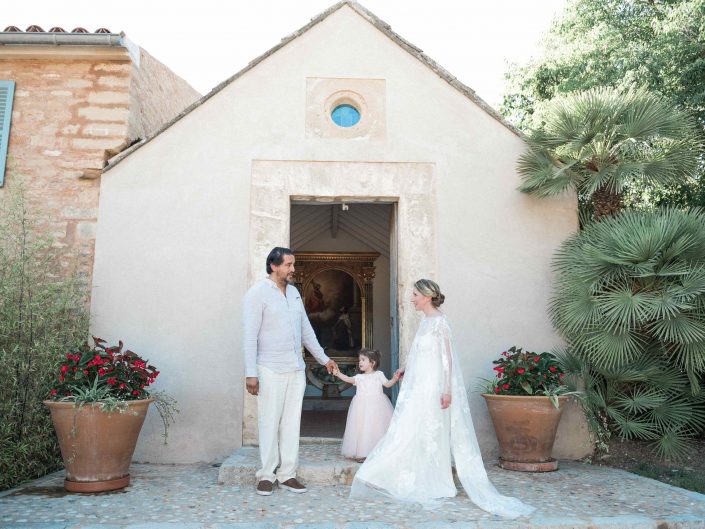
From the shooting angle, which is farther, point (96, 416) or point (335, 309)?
point (335, 309)

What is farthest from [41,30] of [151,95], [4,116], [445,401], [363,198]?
[445,401]

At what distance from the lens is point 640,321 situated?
5.56m

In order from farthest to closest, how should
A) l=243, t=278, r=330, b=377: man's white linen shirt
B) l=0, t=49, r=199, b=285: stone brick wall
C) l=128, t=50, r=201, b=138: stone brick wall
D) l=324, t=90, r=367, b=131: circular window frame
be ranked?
l=128, t=50, r=201, b=138: stone brick wall < l=324, t=90, r=367, b=131: circular window frame < l=0, t=49, r=199, b=285: stone brick wall < l=243, t=278, r=330, b=377: man's white linen shirt

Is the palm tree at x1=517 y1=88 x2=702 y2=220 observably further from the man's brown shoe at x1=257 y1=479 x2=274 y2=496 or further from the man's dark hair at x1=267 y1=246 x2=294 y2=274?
the man's brown shoe at x1=257 y1=479 x2=274 y2=496

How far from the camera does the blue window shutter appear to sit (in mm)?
6672

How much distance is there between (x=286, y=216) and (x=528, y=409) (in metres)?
3.17

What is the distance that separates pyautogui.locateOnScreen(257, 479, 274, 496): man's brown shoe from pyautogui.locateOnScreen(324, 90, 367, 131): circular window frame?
3850 mm

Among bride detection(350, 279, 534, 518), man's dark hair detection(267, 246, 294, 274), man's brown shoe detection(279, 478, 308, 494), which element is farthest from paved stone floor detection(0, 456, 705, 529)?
man's dark hair detection(267, 246, 294, 274)

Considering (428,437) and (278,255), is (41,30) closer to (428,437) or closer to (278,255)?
(278,255)

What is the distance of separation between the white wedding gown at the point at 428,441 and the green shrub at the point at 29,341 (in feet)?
9.93

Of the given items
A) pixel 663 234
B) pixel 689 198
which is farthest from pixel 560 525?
pixel 689 198

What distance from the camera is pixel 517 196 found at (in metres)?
6.63

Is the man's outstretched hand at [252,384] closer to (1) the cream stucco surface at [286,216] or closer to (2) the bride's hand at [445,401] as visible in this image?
(2) the bride's hand at [445,401]

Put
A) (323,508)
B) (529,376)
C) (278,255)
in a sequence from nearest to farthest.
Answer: (323,508) → (278,255) → (529,376)
